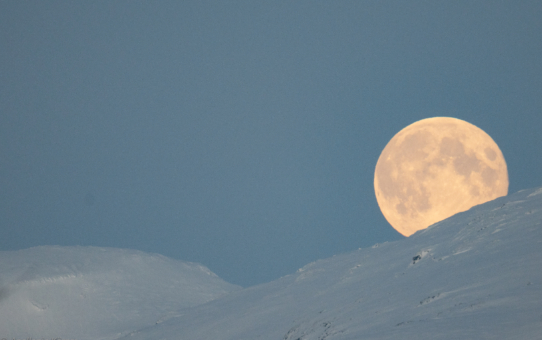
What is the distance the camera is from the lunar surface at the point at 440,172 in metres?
31.7

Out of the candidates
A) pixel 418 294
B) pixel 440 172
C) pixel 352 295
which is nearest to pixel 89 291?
pixel 352 295

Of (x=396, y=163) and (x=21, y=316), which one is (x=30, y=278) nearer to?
(x=21, y=316)

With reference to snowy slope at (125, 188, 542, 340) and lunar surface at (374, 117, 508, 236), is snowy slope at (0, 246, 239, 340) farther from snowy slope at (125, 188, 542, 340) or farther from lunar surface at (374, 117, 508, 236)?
lunar surface at (374, 117, 508, 236)

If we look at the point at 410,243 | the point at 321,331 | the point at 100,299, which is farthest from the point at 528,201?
the point at 100,299

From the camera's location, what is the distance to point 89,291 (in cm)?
3875

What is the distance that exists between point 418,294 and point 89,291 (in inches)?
1367

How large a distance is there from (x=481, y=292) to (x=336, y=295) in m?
8.14

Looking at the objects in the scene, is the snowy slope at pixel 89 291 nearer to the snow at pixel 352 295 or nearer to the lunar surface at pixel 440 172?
the snow at pixel 352 295

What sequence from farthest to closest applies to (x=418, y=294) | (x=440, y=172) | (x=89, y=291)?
(x=89, y=291) < (x=440, y=172) < (x=418, y=294)

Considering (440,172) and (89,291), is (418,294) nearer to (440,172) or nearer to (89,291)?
(440,172)

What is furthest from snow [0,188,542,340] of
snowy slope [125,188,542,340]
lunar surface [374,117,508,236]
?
lunar surface [374,117,508,236]

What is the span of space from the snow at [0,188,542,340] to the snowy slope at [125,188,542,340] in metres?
0.05

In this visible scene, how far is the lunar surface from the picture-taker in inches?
1248

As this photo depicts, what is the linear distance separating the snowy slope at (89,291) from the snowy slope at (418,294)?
1068 centimetres
